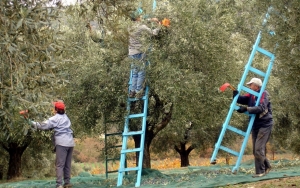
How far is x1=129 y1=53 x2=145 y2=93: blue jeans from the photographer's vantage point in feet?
39.2

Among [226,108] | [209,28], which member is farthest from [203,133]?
[209,28]

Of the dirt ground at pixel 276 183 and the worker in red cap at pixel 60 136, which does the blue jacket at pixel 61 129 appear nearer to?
the worker in red cap at pixel 60 136

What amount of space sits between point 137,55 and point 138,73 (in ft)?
1.42

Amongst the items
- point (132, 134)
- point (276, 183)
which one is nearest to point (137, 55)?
point (132, 134)

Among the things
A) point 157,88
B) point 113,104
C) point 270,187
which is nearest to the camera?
point 270,187

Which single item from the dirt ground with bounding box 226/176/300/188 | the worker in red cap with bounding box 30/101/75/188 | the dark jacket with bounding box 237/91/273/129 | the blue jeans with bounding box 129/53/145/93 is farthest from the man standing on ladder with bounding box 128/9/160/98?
the dirt ground with bounding box 226/176/300/188

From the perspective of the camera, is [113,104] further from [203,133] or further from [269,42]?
[203,133]

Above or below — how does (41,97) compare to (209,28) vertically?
below

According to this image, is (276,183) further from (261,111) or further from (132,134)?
(132,134)

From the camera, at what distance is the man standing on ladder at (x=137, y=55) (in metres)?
11.9

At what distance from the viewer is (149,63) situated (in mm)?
11992

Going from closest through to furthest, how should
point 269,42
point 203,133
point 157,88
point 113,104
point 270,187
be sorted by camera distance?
point 269,42 < point 270,187 < point 157,88 < point 113,104 < point 203,133

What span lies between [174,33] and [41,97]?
21.0 feet

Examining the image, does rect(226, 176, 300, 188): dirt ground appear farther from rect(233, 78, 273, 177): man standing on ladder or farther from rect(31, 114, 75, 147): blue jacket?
rect(31, 114, 75, 147): blue jacket
